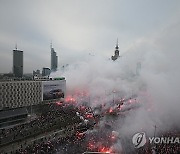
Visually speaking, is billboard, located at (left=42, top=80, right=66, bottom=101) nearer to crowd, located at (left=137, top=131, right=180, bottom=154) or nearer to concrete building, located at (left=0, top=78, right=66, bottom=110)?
concrete building, located at (left=0, top=78, right=66, bottom=110)

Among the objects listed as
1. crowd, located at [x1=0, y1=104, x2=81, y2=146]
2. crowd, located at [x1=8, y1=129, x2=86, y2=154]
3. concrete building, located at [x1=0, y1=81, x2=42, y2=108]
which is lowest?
crowd, located at [x1=8, y1=129, x2=86, y2=154]

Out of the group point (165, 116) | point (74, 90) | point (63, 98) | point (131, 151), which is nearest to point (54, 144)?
point (131, 151)

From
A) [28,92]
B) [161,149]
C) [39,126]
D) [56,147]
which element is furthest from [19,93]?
[161,149]

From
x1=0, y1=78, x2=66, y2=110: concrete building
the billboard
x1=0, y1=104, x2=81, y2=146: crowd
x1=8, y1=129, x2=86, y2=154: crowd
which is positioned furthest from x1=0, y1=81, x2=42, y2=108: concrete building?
x1=8, y1=129, x2=86, y2=154: crowd
